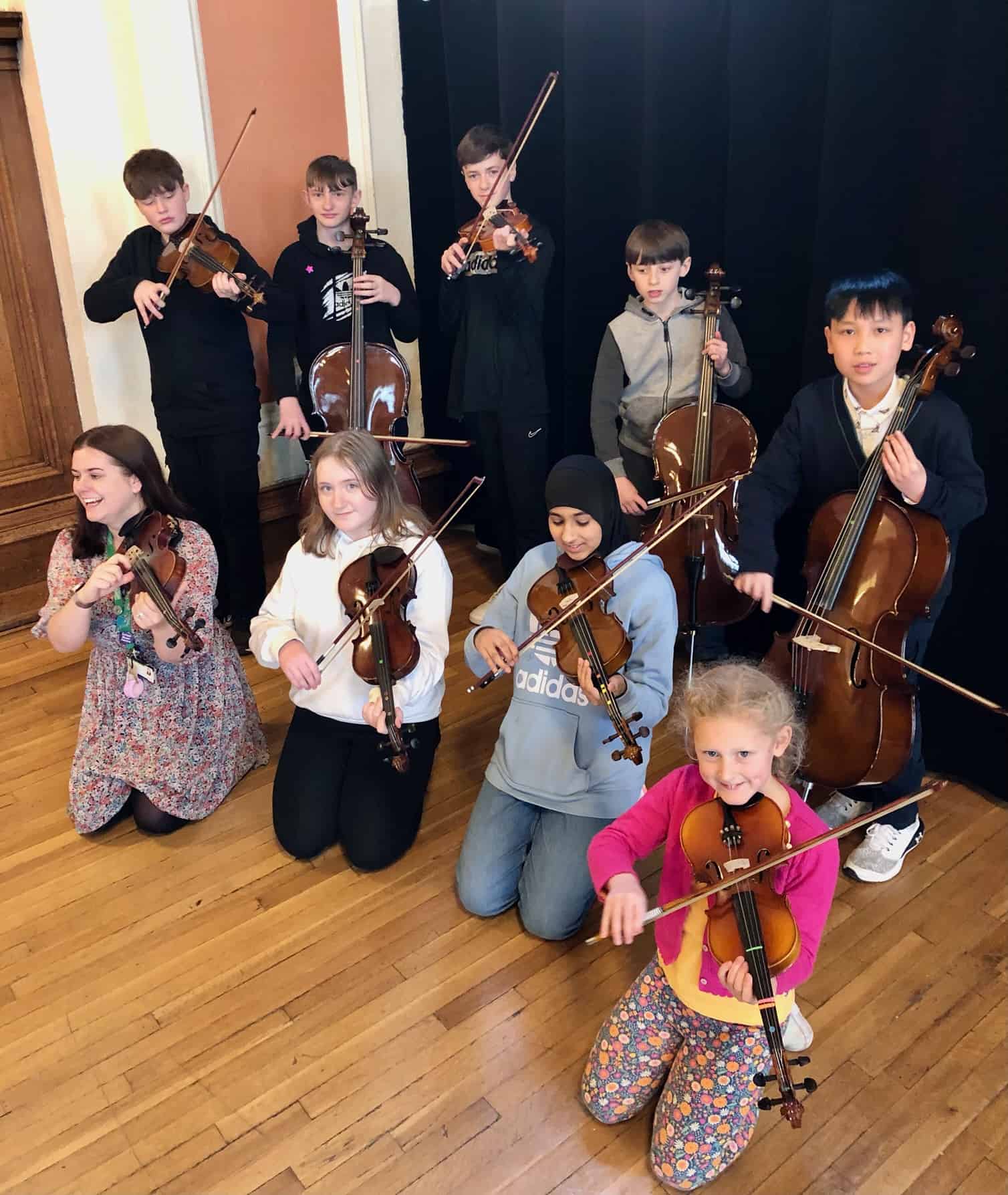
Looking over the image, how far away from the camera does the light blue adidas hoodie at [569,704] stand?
1.89 m

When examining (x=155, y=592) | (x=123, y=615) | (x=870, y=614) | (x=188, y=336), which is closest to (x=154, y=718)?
(x=123, y=615)

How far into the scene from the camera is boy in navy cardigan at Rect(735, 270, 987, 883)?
1.85 m

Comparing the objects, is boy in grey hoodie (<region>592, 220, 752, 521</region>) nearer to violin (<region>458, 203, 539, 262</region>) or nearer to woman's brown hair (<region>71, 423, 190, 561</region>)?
violin (<region>458, 203, 539, 262</region>)

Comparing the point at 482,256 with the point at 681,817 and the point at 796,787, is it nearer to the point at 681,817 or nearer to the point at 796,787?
the point at 796,787

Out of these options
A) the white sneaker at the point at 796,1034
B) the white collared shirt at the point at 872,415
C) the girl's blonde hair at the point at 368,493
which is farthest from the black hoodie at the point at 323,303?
the white sneaker at the point at 796,1034

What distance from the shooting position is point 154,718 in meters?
2.23

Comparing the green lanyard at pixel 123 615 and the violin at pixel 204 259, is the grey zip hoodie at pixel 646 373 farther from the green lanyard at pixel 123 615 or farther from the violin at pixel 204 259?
the green lanyard at pixel 123 615

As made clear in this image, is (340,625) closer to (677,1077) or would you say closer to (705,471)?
(705,471)

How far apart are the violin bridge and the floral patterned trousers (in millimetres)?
631

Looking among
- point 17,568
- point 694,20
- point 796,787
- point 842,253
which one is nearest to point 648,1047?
point 796,787

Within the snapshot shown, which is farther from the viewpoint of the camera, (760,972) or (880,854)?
(880,854)

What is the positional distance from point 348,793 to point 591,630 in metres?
0.71

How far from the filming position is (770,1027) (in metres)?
1.29

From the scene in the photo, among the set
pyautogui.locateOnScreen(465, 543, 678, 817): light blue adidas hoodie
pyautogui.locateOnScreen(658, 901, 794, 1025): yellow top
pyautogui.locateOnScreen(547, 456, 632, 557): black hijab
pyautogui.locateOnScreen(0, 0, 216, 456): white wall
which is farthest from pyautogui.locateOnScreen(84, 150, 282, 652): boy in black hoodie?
pyautogui.locateOnScreen(658, 901, 794, 1025): yellow top
